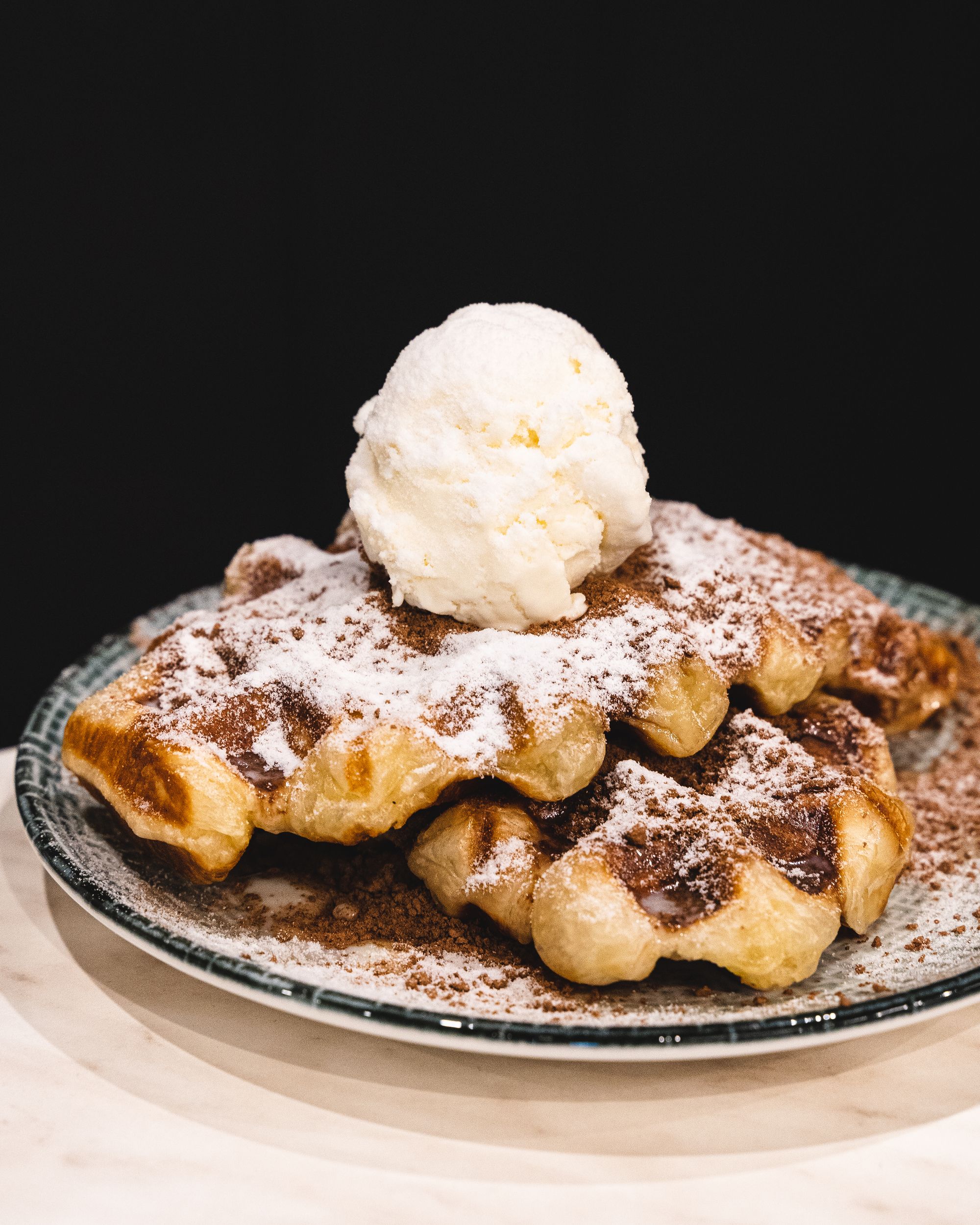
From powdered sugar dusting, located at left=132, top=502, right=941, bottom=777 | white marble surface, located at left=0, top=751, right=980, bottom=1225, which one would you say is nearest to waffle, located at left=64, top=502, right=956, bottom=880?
powdered sugar dusting, located at left=132, top=502, right=941, bottom=777

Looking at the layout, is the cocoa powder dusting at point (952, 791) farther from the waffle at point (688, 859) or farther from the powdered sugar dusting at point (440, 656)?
the powdered sugar dusting at point (440, 656)

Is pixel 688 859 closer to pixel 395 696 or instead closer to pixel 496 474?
pixel 395 696

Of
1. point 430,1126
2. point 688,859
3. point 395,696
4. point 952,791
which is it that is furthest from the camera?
point 952,791

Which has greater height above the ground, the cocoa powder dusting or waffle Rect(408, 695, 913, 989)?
waffle Rect(408, 695, 913, 989)

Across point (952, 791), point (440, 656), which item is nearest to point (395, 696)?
point (440, 656)

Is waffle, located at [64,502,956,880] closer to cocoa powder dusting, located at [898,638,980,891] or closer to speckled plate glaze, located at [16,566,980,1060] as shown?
speckled plate glaze, located at [16,566,980,1060]

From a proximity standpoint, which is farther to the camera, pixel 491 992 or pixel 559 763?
pixel 559 763
